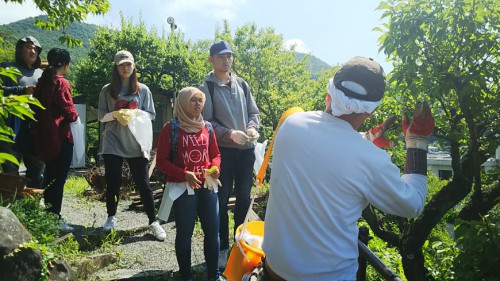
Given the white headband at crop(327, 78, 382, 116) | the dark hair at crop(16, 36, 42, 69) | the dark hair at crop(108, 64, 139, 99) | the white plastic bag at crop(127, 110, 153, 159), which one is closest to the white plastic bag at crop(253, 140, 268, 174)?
the white plastic bag at crop(127, 110, 153, 159)

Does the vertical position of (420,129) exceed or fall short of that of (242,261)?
it exceeds it

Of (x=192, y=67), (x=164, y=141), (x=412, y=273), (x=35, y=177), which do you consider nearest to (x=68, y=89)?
(x=35, y=177)

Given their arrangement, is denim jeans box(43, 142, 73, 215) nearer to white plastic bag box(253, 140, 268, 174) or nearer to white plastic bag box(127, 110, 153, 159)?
white plastic bag box(127, 110, 153, 159)

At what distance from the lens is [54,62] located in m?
4.48

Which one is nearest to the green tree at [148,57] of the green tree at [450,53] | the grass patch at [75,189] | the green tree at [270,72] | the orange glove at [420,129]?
the green tree at [270,72]

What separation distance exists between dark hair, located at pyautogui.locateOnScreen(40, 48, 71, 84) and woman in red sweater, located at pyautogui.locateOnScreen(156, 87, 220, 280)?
5.58ft

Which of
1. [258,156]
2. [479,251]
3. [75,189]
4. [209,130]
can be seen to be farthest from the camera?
[75,189]

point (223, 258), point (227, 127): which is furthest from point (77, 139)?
point (223, 258)

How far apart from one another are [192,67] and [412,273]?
22.1m

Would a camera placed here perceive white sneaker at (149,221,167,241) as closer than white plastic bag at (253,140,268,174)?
No

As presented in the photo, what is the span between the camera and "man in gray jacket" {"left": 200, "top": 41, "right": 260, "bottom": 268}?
4.01 metres

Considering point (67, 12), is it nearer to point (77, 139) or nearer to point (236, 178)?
point (77, 139)

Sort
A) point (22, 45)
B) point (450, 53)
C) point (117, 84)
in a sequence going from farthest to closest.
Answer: point (22, 45), point (117, 84), point (450, 53)

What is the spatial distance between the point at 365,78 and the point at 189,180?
199cm
